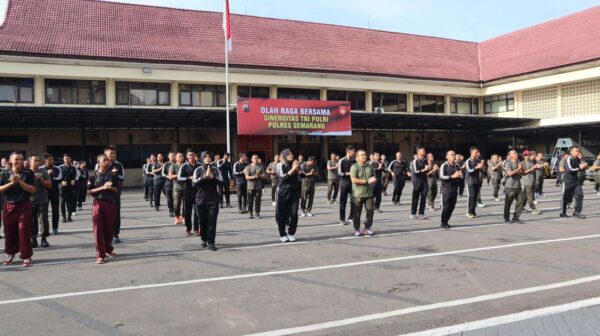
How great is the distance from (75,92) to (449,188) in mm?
24923

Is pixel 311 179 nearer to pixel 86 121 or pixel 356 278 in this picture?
pixel 356 278

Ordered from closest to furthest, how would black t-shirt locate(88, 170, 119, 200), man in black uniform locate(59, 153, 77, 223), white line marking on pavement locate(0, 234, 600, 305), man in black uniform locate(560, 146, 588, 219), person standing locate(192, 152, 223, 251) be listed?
white line marking on pavement locate(0, 234, 600, 305) → black t-shirt locate(88, 170, 119, 200) → person standing locate(192, 152, 223, 251) → man in black uniform locate(560, 146, 588, 219) → man in black uniform locate(59, 153, 77, 223)

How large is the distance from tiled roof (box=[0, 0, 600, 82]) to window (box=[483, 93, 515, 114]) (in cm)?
205

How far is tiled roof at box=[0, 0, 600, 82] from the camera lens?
94.3 ft

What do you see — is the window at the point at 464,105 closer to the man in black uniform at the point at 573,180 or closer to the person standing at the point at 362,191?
the man in black uniform at the point at 573,180

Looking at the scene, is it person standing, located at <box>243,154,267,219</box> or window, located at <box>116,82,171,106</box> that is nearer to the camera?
person standing, located at <box>243,154,267,219</box>

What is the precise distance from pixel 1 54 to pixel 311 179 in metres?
20.7

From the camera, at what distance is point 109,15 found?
31.8 meters

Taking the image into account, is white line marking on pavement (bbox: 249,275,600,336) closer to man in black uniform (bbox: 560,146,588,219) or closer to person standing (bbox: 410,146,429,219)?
person standing (bbox: 410,146,429,219)

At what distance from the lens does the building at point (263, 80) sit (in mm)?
27375


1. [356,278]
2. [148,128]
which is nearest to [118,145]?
[148,128]

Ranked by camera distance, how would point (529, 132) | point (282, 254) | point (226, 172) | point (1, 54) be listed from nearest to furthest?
point (282, 254) → point (226, 172) → point (1, 54) → point (529, 132)

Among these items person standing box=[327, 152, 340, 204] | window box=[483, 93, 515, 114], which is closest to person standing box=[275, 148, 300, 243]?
person standing box=[327, 152, 340, 204]

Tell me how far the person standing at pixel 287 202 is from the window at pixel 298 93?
2455 cm
